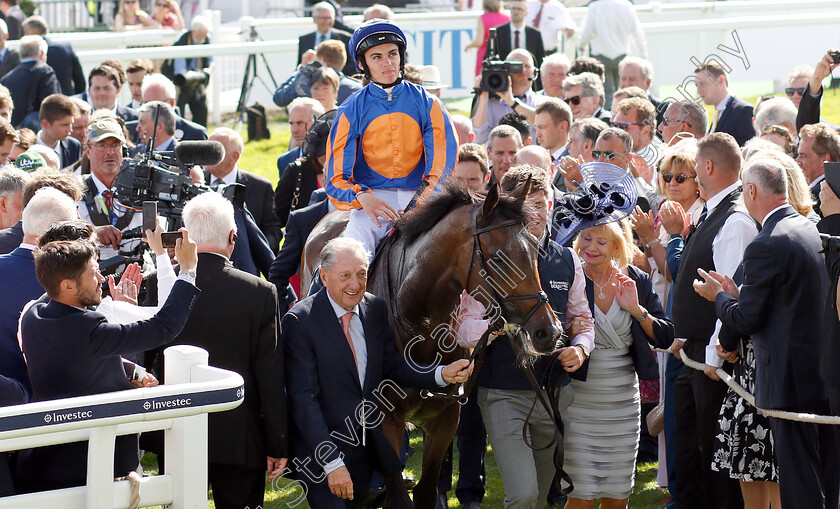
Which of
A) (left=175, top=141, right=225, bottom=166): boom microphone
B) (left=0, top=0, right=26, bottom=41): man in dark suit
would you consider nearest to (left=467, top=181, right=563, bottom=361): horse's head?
(left=175, top=141, right=225, bottom=166): boom microphone

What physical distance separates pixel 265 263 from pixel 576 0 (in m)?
15.8

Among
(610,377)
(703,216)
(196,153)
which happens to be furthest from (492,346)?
(196,153)

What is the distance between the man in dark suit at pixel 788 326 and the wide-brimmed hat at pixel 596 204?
70 centimetres

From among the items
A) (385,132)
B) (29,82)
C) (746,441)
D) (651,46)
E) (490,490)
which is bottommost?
(490,490)

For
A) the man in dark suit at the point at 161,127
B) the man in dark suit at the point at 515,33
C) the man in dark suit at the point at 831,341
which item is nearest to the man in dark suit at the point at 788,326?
the man in dark suit at the point at 831,341

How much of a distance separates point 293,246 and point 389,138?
1463mm

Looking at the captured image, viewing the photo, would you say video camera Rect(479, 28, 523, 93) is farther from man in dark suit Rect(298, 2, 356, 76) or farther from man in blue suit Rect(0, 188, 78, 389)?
man in blue suit Rect(0, 188, 78, 389)

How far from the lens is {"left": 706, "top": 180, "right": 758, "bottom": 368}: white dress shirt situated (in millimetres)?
5027

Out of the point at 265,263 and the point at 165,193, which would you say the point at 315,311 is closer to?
the point at 165,193

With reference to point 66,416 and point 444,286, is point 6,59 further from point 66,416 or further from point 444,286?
point 66,416

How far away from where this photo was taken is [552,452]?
4.95m

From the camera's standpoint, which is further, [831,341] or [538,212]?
[538,212]

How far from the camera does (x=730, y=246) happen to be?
505 cm

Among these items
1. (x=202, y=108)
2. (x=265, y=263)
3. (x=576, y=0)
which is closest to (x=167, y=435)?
(x=265, y=263)
